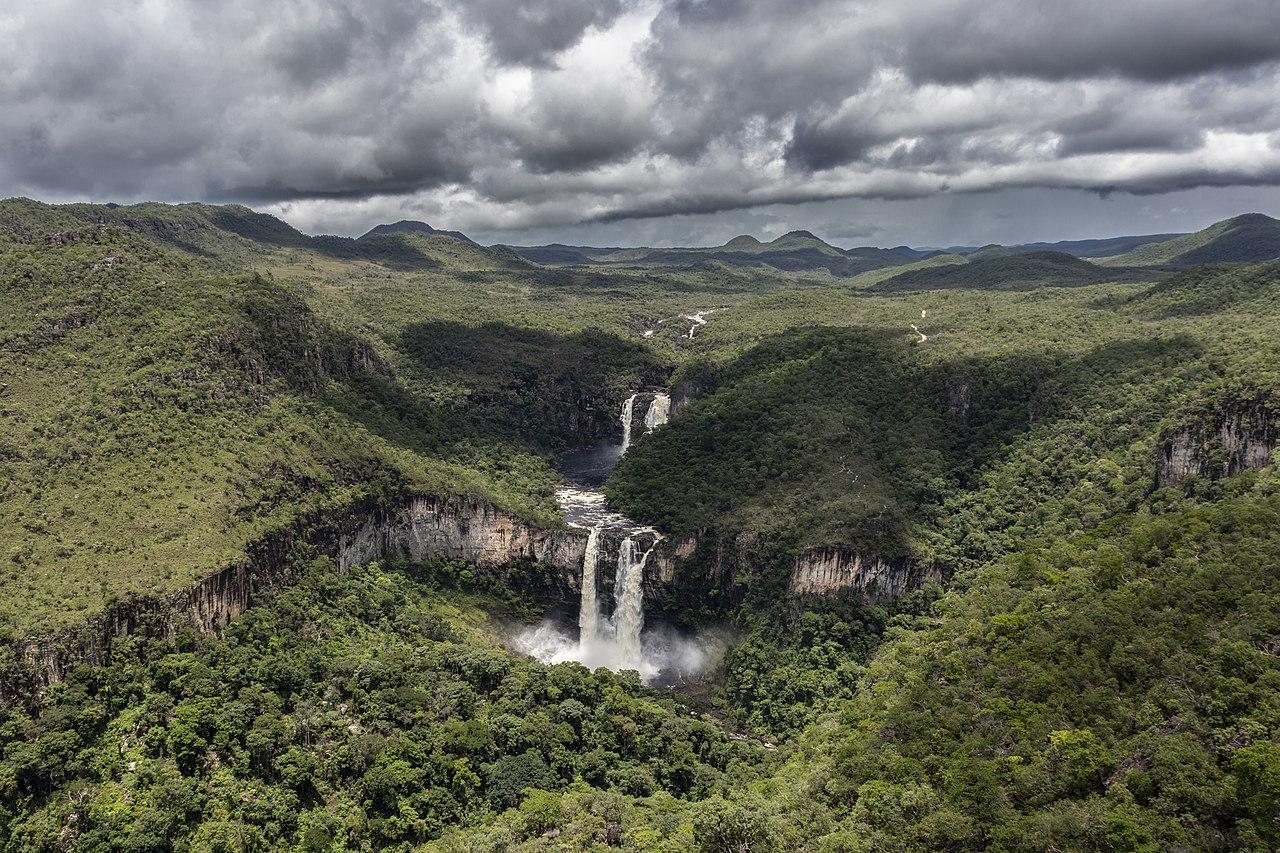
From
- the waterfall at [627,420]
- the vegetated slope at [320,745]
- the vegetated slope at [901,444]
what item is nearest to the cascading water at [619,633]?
the vegetated slope at [901,444]

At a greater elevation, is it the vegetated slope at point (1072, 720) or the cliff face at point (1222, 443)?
the cliff face at point (1222, 443)

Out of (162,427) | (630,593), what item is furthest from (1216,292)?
(162,427)

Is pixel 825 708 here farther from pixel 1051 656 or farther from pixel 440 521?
pixel 440 521

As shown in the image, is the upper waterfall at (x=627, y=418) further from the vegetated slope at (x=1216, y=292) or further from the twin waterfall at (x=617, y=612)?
the vegetated slope at (x=1216, y=292)

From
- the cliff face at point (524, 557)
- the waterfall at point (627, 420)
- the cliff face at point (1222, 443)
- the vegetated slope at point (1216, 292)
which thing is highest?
the vegetated slope at point (1216, 292)

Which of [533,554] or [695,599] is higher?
[533,554]

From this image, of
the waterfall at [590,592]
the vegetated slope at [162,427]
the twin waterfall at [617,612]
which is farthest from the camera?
the waterfall at [590,592]

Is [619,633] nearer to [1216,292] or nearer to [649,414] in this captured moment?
[649,414]
